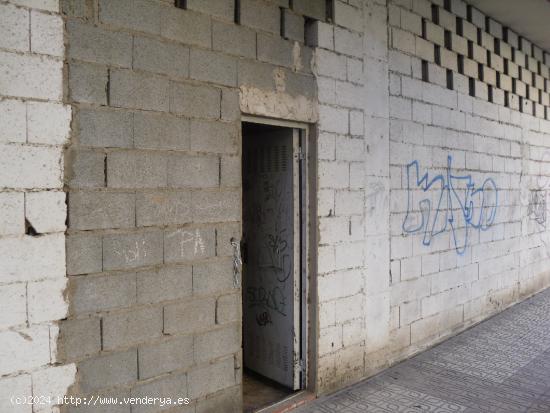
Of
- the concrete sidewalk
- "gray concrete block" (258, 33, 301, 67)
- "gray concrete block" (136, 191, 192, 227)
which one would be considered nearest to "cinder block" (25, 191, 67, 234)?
"gray concrete block" (136, 191, 192, 227)

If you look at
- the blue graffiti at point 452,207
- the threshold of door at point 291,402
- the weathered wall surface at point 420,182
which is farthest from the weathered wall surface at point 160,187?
the blue graffiti at point 452,207

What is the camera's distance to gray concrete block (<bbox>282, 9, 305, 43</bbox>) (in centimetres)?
413

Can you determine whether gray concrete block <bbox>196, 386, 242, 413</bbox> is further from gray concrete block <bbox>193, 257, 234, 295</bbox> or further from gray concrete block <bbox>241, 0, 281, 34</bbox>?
gray concrete block <bbox>241, 0, 281, 34</bbox>

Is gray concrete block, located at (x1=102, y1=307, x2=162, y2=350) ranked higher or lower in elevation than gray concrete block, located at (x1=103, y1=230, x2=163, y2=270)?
lower

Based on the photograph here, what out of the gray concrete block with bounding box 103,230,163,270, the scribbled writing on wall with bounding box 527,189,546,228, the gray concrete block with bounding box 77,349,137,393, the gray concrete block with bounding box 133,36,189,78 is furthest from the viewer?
the scribbled writing on wall with bounding box 527,189,546,228

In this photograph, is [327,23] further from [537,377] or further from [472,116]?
[537,377]

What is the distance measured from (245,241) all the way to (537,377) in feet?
10.2

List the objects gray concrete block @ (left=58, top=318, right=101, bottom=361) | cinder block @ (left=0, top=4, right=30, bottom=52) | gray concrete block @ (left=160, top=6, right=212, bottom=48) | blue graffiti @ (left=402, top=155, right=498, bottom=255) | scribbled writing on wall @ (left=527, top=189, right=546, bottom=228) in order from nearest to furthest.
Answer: cinder block @ (left=0, top=4, right=30, bottom=52), gray concrete block @ (left=58, top=318, right=101, bottom=361), gray concrete block @ (left=160, top=6, right=212, bottom=48), blue graffiti @ (left=402, top=155, right=498, bottom=255), scribbled writing on wall @ (left=527, top=189, right=546, bottom=228)

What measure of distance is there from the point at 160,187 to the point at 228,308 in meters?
1.04

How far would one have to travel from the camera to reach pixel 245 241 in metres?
5.12

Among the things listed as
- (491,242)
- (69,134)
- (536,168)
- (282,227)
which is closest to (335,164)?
(282,227)

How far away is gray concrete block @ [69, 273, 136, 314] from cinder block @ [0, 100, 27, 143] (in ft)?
2.77

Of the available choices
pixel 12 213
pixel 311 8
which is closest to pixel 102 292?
pixel 12 213

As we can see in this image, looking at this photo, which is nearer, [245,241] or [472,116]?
[245,241]
